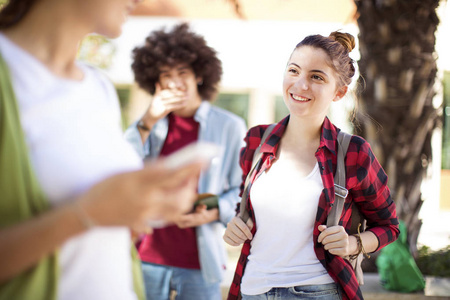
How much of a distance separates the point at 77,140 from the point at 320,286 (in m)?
1.42

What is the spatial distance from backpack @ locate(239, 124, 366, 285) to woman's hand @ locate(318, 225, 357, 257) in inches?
1.7

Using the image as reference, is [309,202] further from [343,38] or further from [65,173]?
[65,173]

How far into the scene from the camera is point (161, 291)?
2914 mm

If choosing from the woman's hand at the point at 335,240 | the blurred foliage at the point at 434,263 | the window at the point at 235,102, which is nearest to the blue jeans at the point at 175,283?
the woman's hand at the point at 335,240

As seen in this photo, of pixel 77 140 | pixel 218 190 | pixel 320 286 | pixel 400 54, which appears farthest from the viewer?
pixel 400 54

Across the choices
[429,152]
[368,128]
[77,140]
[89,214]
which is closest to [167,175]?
Result: [89,214]

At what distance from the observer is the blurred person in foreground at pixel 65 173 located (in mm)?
914

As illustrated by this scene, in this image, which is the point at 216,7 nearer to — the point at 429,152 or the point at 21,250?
the point at 429,152

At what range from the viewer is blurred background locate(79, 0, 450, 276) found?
407 centimetres

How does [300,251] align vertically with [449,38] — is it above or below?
below

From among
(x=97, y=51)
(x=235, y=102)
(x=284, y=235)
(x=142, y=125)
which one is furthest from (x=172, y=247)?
(x=235, y=102)

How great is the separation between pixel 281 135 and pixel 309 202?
1.42 ft

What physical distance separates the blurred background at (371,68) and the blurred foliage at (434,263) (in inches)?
1.8

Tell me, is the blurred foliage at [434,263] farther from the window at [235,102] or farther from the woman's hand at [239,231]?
the window at [235,102]
